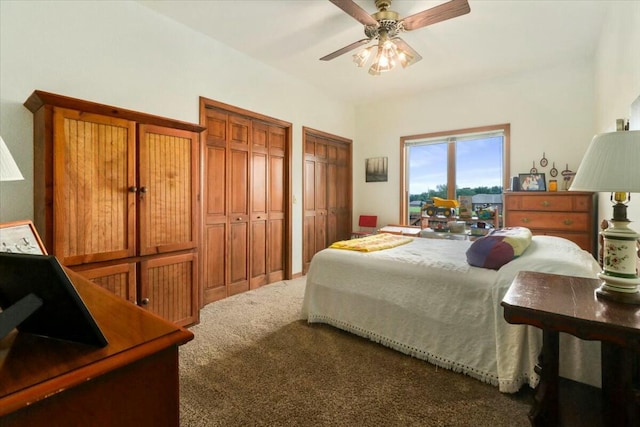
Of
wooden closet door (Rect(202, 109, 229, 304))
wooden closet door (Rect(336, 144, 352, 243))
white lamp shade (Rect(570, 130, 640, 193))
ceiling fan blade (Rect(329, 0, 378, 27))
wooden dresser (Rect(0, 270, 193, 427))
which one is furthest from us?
wooden closet door (Rect(336, 144, 352, 243))

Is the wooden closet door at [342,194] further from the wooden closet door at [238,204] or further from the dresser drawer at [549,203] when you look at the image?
the dresser drawer at [549,203]

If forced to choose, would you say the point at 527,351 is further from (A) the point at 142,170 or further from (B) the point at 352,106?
(B) the point at 352,106

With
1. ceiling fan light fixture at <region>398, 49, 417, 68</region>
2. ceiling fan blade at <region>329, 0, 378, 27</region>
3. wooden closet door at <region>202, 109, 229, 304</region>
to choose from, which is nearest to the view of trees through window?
ceiling fan light fixture at <region>398, 49, 417, 68</region>

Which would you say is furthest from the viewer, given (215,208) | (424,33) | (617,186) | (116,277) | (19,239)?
(215,208)

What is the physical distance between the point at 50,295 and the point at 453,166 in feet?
16.1

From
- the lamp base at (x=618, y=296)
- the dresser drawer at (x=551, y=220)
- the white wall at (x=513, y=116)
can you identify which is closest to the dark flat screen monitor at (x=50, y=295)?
the lamp base at (x=618, y=296)

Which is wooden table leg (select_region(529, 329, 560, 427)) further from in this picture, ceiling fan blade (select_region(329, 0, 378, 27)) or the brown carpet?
ceiling fan blade (select_region(329, 0, 378, 27))

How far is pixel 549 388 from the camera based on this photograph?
49.5 inches

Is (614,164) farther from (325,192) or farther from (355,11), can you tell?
(325,192)

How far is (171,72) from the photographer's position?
2928mm

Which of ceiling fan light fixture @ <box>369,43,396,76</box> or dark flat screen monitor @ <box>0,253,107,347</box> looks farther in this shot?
ceiling fan light fixture @ <box>369,43,396,76</box>

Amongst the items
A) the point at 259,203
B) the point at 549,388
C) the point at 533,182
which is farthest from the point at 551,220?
the point at 259,203

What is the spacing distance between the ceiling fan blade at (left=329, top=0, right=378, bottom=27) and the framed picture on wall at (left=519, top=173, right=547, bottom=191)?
9.05 ft

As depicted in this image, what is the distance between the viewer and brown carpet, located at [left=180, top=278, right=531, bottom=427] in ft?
5.16
